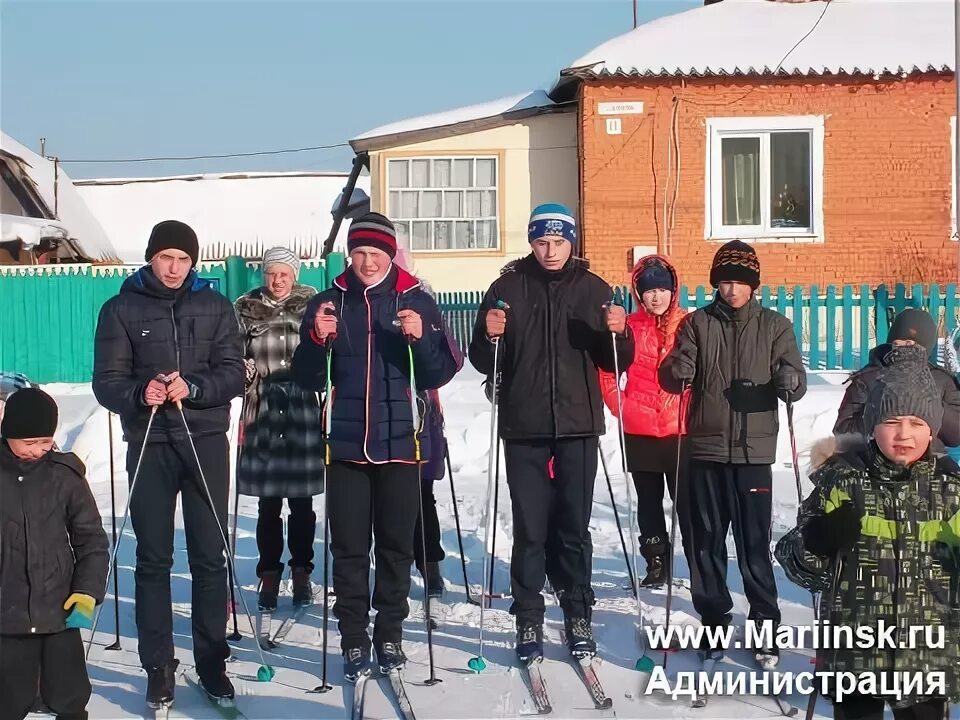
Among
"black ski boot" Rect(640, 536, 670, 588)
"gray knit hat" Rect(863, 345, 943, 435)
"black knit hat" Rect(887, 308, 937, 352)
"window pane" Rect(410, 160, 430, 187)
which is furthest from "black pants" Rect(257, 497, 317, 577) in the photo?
"window pane" Rect(410, 160, 430, 187)

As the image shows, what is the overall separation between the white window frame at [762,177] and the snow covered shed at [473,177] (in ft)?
5.94

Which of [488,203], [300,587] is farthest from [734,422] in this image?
[488,203]

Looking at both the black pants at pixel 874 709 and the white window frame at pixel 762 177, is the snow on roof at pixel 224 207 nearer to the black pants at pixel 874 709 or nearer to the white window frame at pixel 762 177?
the white window frame at pixel 762 177

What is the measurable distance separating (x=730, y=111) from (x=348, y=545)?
10.7 m

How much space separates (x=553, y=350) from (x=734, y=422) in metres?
0.86

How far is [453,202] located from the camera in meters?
15.6

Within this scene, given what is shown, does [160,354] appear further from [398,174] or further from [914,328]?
[398,174]

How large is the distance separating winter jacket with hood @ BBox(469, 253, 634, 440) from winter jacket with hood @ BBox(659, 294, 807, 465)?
0.37m

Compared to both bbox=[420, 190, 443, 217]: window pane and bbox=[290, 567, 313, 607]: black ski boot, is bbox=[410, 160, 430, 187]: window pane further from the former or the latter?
bbox=[290, 567, 313, 607]: black ski boot

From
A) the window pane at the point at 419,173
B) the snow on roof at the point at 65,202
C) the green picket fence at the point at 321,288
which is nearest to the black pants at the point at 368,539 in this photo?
the green picket fence at the point at 321,288

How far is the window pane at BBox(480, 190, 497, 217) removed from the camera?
50.9ft

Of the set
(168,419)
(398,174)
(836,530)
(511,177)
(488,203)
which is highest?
(398,174)

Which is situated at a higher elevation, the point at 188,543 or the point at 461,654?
the point at 188,543

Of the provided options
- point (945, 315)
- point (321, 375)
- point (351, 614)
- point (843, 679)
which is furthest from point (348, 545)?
point (945, 315)
